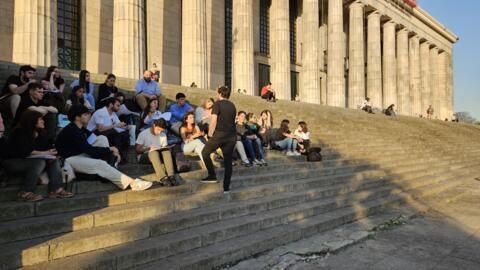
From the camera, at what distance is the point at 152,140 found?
6.03 m

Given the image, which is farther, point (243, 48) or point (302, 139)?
point (243, 48)

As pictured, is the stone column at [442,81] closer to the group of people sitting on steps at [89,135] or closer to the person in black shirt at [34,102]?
the group of people sitting on steps at [89,135]

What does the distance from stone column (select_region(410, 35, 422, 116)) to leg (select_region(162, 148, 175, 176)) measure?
40224 mm

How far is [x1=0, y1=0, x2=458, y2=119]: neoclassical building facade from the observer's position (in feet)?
49.7

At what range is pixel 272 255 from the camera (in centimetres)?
453

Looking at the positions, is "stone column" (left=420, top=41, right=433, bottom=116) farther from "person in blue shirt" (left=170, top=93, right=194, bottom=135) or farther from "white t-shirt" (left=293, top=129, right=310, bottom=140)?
"person in blue shirt" (left=170, top=93, right=194, bottom=135)

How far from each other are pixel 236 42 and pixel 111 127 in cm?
1753

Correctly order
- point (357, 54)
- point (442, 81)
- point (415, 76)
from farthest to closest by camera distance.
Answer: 1. point (442, 81)
2. point (415, 76)
3. point (357, 54)

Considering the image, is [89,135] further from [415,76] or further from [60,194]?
[415,76]

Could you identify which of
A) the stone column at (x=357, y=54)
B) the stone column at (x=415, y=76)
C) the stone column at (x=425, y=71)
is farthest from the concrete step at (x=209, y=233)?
the stone column at (x=425, y=71)

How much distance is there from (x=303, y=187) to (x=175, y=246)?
3830 millimetres

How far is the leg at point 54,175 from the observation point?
4488 millimetres

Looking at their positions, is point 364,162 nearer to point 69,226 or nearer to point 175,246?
point 175,246

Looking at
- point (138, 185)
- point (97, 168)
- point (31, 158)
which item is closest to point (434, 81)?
point (138, 185)
